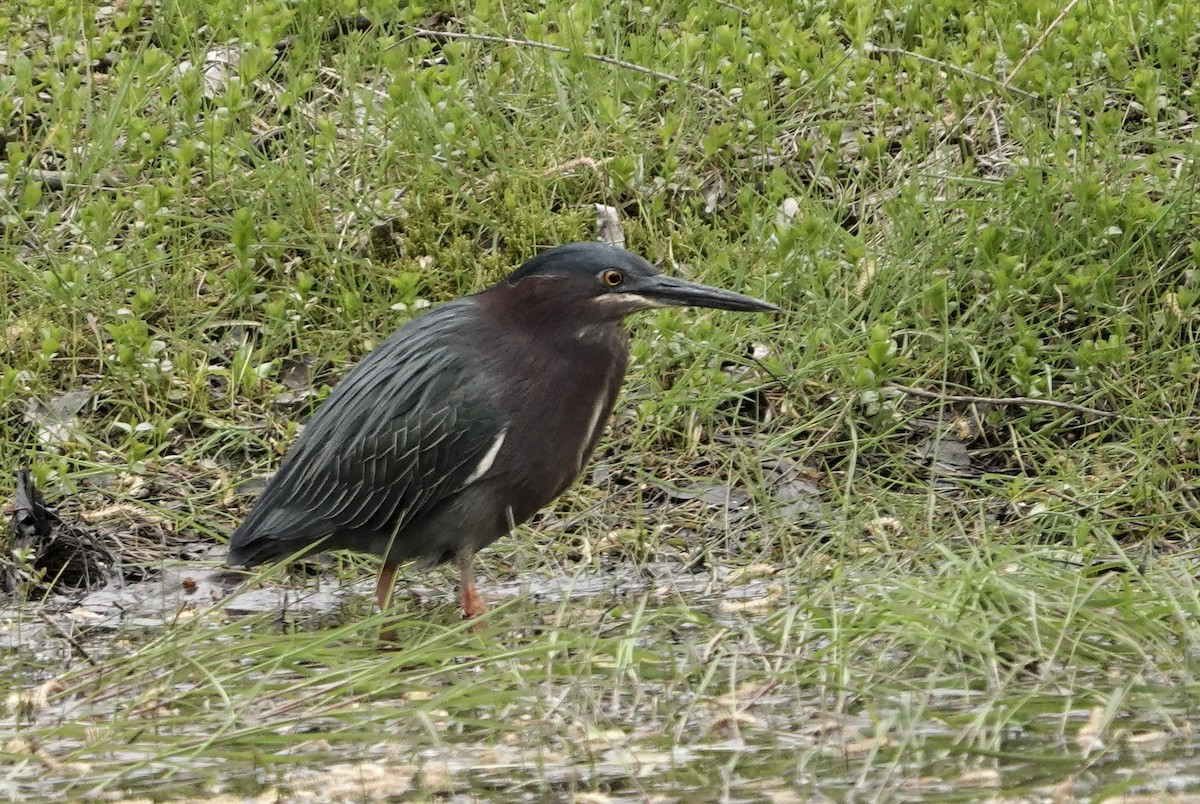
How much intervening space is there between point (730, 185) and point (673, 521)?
1.93 metres

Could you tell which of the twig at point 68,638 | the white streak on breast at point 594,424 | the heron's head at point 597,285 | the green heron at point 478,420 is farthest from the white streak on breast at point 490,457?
the twig at point 68,638

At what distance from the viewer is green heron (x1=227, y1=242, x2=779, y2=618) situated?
5.32m

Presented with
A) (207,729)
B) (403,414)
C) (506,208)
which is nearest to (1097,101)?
(506,208)

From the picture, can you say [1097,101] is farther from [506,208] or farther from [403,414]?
[403,414]

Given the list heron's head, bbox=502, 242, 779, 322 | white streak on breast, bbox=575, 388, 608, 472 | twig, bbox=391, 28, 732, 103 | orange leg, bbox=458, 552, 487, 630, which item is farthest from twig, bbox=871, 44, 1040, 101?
orange leg, bbox=458, 552, 487, 630

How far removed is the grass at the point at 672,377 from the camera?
4133 mm

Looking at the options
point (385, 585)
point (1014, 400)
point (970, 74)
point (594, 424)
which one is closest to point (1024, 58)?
point (970, 74)

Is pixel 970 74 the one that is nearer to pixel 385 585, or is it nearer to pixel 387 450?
pixel 387 450

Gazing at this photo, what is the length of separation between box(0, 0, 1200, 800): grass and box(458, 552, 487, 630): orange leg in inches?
4.3

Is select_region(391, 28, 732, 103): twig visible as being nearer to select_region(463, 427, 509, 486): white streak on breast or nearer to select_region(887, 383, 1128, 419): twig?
select_region(887, 383, 1128, 419): twig

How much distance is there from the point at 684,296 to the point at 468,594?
105 cm

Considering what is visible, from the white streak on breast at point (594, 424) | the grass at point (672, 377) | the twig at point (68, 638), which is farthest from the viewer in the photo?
the white streak on breast at point (594, 424)

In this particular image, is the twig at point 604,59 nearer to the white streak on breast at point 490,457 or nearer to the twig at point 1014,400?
the twig at point 1014,400

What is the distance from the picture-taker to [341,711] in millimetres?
4180
